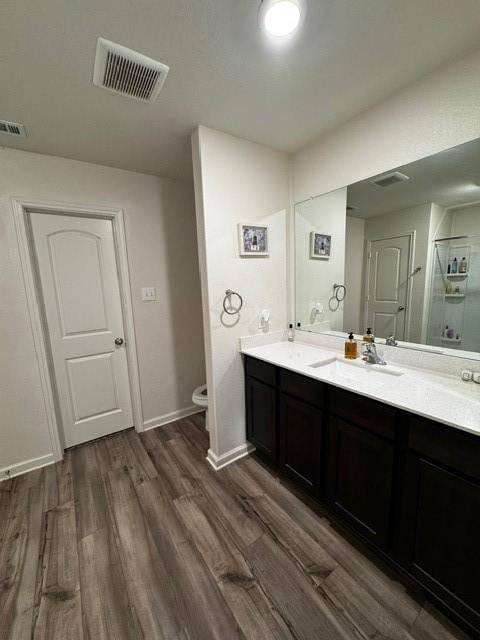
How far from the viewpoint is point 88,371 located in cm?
229

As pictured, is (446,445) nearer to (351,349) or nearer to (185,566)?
(351,349)

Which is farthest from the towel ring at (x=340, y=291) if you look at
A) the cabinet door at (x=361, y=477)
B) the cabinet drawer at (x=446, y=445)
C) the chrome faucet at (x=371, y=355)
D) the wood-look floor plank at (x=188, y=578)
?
the wood-look floor plank at (x=188, y=578)

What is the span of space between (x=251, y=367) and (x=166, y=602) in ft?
4.21

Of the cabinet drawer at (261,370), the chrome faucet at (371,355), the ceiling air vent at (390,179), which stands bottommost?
the cabinet drawer at (261,370)

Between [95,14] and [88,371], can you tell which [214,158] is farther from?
[88,371]

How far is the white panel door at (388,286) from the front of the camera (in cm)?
155

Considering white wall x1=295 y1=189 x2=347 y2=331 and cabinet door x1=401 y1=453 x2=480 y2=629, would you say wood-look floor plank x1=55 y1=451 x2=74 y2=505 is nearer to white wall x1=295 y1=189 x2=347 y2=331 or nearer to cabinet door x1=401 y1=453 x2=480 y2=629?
cabinet door x1=401 y1=453 x2=480 y2=629

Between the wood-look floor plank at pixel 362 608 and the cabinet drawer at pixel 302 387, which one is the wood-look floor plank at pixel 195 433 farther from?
the wood-look floor plank at pixel 362 608

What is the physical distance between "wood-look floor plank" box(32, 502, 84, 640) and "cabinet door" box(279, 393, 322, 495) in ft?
4.00

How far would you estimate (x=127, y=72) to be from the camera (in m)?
1.22

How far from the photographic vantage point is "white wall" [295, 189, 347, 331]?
1.87 m

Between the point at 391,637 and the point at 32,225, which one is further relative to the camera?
the point at 32,225

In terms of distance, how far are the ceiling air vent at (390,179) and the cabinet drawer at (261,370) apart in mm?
1350

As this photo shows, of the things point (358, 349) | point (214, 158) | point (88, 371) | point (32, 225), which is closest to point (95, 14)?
point (214, 158)
